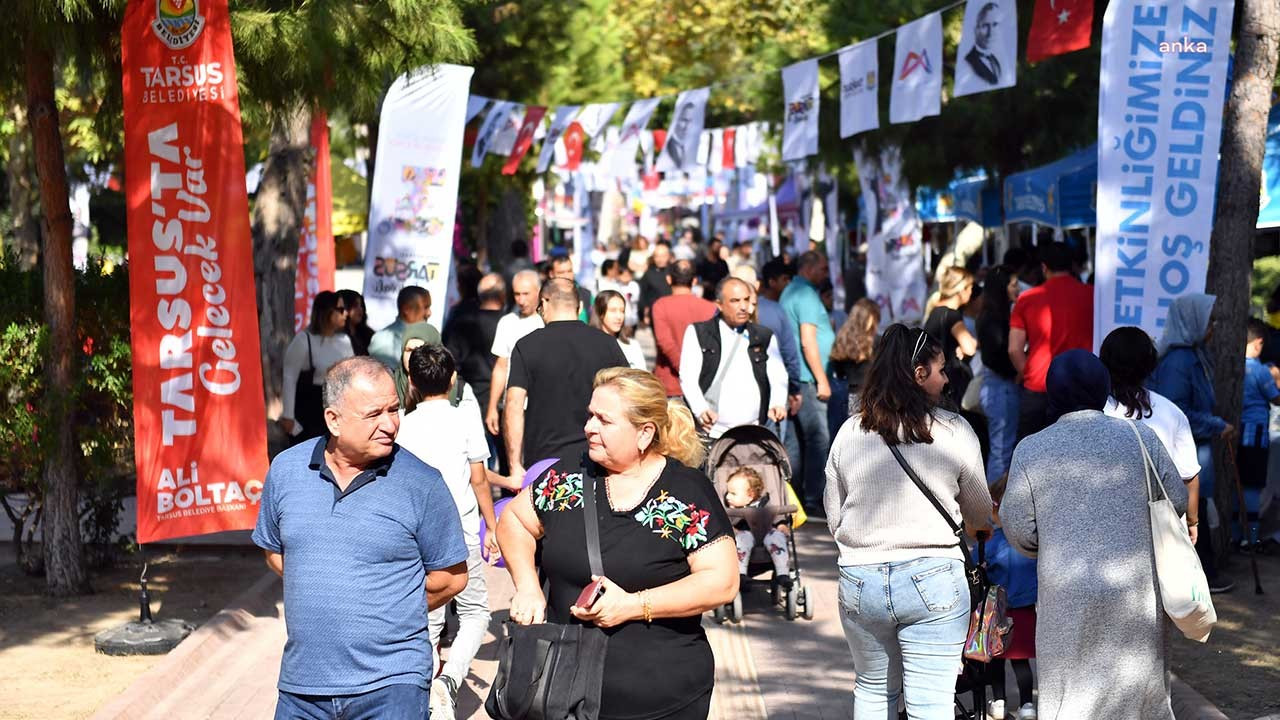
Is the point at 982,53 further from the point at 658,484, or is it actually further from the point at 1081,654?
the point at 658,484

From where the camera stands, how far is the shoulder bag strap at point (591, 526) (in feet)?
13.9

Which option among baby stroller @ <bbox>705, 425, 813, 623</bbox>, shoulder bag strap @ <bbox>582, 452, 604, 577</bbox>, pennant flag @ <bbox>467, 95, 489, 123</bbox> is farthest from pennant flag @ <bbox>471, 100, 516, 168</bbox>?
shoulder bag strap @ <bbox>582, 452, 604, 577</bbox>

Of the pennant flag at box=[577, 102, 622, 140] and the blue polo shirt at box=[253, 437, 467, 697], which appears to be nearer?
the blue polo shirt at box=[253, 437, 467, 697]

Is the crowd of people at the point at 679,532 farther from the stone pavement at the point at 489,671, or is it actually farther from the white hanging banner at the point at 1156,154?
the white hanging banner at the point at 1156,154

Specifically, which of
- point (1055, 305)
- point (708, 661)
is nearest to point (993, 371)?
point (1055, 305)

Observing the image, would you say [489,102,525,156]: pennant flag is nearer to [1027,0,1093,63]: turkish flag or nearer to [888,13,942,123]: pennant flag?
[888,13,942,123]: pennant flag

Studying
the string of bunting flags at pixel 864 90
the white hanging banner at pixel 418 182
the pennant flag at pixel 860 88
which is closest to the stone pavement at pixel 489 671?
the white hanging banner at pixel 418 182

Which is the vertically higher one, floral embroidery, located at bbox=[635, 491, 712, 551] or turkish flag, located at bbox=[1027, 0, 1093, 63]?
turkish flag, located at bbox=[1027, 0, 1093, 63]

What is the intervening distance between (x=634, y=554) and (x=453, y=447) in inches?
119

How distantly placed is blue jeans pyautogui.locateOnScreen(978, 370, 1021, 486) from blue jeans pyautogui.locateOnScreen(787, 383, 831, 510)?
1.47 m

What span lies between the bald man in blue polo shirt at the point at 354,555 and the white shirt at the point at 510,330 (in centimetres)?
580

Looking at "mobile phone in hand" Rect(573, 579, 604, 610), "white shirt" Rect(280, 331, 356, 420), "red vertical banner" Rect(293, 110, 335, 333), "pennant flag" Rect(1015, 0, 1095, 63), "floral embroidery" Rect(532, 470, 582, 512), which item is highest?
"pennant flag" Rect(1015, 0, 1095, 63)

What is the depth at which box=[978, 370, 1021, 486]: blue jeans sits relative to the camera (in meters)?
11.2

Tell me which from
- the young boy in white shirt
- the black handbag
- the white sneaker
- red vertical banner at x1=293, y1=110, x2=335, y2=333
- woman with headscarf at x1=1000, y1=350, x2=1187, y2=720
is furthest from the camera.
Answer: red vertical banner at x1=293, y1=110, x2=335, y2=333
